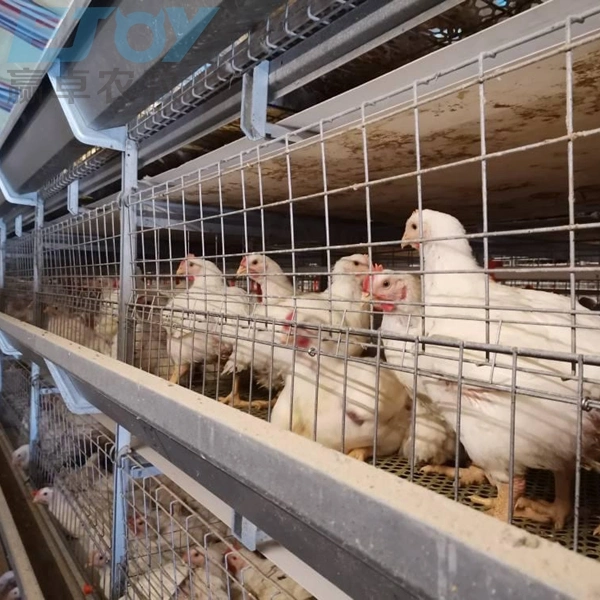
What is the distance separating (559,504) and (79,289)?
5.59 ft

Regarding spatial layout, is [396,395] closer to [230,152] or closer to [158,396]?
[158,396]

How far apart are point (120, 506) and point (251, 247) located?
4.67ft

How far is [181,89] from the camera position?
0.99 m

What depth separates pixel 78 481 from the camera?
1945mm

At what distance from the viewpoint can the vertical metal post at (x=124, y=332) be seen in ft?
4.02

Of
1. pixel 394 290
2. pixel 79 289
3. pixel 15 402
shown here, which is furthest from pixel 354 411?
pixel 15 402

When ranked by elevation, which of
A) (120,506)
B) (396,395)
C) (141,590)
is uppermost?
(396,395)

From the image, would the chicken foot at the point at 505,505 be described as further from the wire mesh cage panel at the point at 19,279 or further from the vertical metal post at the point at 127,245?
the wire mesh cage panel at the point at 19,279

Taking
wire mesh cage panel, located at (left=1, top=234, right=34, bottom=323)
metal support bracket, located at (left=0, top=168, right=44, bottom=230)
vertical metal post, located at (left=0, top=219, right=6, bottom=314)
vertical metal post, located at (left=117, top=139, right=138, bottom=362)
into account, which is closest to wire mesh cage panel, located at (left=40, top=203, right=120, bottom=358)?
vertical metal post, located at (left=117, top=139, right=138, bottom=362)

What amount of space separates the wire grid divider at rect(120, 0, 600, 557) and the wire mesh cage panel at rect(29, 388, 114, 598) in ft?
1.92

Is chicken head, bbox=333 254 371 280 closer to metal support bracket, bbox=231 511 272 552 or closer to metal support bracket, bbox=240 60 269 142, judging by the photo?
metal support bracket, bbox=240 60 269 142

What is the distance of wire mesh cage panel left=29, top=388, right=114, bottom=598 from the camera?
166 cm

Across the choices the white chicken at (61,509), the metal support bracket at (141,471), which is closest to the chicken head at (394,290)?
the metal support bracket at (141,471)

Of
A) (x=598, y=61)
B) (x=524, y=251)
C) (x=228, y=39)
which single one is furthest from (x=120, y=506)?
(x=524, y=251)
